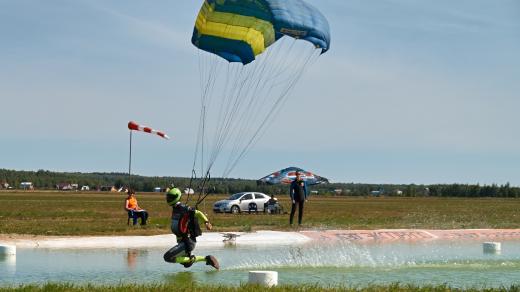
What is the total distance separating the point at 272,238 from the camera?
22.4 m

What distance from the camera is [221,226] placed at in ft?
87.2

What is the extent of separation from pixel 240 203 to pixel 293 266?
26798 mm

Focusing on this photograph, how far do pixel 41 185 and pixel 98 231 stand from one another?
16642 cm

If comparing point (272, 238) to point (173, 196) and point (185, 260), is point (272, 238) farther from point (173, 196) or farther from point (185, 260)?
point (173, 196)

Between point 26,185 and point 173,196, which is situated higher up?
point 26,185

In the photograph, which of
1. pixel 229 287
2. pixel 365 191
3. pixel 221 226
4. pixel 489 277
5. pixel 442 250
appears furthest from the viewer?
pixel 365 191

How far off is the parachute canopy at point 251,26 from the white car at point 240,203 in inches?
882

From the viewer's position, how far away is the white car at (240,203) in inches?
1668

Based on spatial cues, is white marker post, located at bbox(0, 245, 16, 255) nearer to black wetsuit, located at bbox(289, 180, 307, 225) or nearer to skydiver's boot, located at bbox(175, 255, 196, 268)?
skydiver's boot, located at bbox(175, 255, 196, 268)

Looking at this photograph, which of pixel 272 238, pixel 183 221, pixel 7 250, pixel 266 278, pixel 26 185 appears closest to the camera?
pixel 266 278

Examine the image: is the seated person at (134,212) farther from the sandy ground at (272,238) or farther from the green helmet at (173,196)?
the green helmet at (173,196)

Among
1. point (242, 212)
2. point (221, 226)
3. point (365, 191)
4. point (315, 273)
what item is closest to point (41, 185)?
point (365, 191)

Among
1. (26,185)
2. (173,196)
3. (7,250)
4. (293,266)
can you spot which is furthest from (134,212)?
(26,185)

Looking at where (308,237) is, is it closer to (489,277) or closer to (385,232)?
(385,232)
